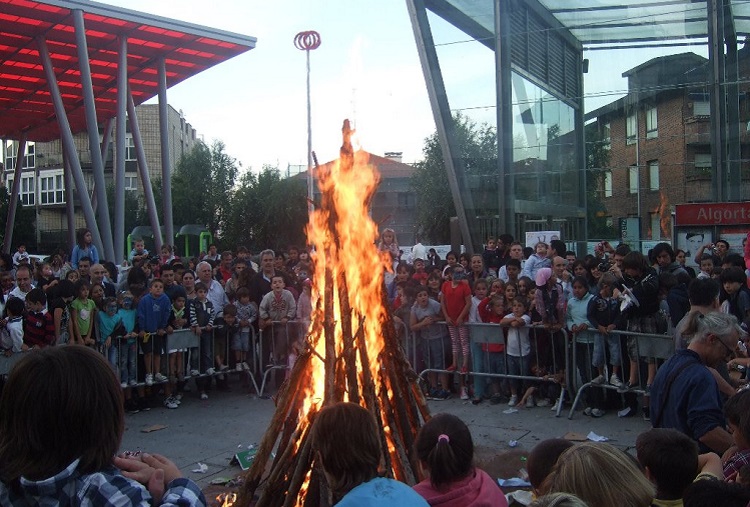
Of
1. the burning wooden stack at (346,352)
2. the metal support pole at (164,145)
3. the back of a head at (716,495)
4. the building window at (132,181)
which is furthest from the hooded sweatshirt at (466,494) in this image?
the building window at (132,181)

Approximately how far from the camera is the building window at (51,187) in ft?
181

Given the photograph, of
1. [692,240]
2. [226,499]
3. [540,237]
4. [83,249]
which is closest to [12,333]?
[226,499]

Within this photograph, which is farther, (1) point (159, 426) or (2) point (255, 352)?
(2) point (255, 352)

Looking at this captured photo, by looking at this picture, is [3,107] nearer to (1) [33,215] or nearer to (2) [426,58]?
(2) [426,58]

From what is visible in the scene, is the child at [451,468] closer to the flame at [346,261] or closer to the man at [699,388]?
the man at [699,388]

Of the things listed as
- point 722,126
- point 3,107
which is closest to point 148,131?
point 3,107

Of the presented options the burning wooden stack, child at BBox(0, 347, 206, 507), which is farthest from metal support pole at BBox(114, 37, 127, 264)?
child at BBox(0, 347, 206, 507)

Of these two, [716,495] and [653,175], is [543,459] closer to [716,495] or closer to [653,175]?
[716,495]

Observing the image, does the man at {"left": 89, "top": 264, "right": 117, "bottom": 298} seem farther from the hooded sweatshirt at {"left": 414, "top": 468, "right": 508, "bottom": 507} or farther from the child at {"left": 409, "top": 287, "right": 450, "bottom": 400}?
the hooded sweatshirt at {"left": 414, "top": 468, "right": 508, "bottom": 507}

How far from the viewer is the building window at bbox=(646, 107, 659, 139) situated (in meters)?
18.3

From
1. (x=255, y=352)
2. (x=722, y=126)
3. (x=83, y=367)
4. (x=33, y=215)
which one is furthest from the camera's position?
(x=33, y=215)

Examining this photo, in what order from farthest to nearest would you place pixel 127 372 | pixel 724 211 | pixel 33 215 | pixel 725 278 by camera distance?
pixel 33 215
pixel 724 211
pixel 127 372
pixel 725 278

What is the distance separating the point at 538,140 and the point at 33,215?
4661cm

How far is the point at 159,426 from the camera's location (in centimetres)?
921
